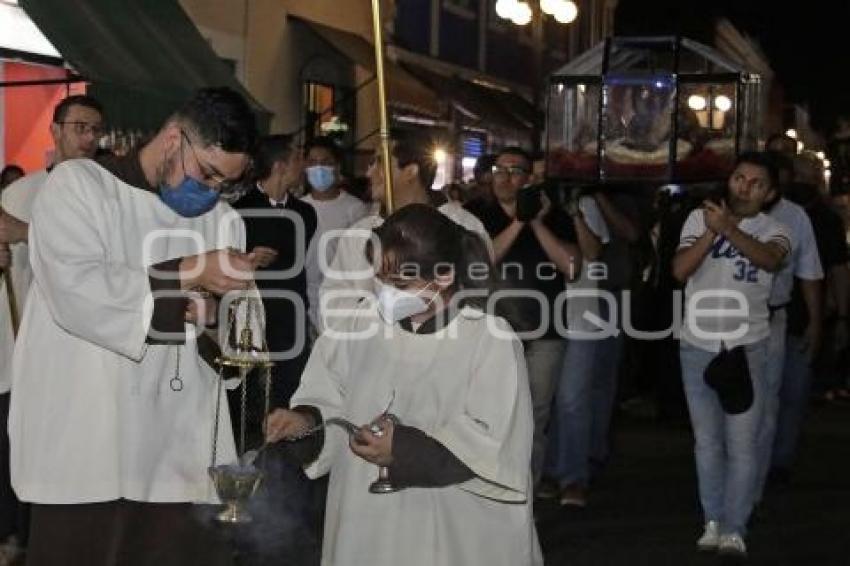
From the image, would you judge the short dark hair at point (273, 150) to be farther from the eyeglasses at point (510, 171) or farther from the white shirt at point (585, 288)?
the white shirt at point (585, 288)

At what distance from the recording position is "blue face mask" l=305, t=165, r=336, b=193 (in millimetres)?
10586

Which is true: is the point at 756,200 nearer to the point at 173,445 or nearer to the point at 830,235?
the point at 830,235

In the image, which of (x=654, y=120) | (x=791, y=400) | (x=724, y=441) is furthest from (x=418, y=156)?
(x=654, y=120)

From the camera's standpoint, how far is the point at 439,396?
4.65m

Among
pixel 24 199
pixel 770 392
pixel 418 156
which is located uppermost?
pixel 418 156

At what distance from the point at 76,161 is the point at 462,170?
21150mm

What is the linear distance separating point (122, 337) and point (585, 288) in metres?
6.01

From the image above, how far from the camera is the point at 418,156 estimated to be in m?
8.02

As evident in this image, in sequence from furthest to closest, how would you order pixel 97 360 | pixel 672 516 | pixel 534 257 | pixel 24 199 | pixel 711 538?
1. pixel 672 516
2. pixel 534 257
3. pixel 711 538
4. pixel 24 199
5. pixel 97 360

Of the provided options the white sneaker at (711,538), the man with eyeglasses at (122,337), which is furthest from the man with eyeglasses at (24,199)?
the white sneaker at (711,538)

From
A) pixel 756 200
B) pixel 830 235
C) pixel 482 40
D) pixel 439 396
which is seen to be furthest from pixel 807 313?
pixel 482 40

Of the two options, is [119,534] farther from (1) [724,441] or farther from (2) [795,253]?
(2) [795,253]

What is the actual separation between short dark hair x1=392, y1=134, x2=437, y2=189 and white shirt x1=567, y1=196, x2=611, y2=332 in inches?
80.2

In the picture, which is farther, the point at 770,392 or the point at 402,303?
the point at 770,392
